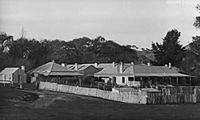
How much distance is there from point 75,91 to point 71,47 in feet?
113

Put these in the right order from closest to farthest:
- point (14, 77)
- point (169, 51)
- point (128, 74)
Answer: point (14, 77) < point (128, 74) < point (169, 51)

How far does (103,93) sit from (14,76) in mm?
14640

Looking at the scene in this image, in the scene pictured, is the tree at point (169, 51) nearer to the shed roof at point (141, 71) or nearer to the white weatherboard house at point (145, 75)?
the shed roof at point (141, 71)

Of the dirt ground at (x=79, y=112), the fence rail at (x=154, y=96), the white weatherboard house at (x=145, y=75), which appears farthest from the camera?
the white weatherboard house at (x=145, y=75)

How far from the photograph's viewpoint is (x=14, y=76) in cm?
4256

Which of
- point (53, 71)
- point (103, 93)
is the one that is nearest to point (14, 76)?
point (53, 71)

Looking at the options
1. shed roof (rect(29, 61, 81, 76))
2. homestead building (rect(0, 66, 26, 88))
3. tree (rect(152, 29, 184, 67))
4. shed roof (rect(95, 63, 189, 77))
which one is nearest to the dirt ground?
homestead building (rect(0, 66, 26, 88))

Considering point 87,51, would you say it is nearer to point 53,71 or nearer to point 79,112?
point 53,71

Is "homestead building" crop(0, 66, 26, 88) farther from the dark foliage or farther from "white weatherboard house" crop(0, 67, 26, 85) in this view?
the dark foliage

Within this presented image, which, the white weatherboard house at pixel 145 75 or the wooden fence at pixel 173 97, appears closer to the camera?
the wooden fence at pixel 173 97

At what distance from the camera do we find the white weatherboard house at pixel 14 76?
40594 millimetres

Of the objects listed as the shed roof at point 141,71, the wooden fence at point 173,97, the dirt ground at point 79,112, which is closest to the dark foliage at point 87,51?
the shed roof at point 141,71

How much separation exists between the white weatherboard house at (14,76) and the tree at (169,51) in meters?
20.7

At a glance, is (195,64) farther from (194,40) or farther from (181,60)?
(181,60)
